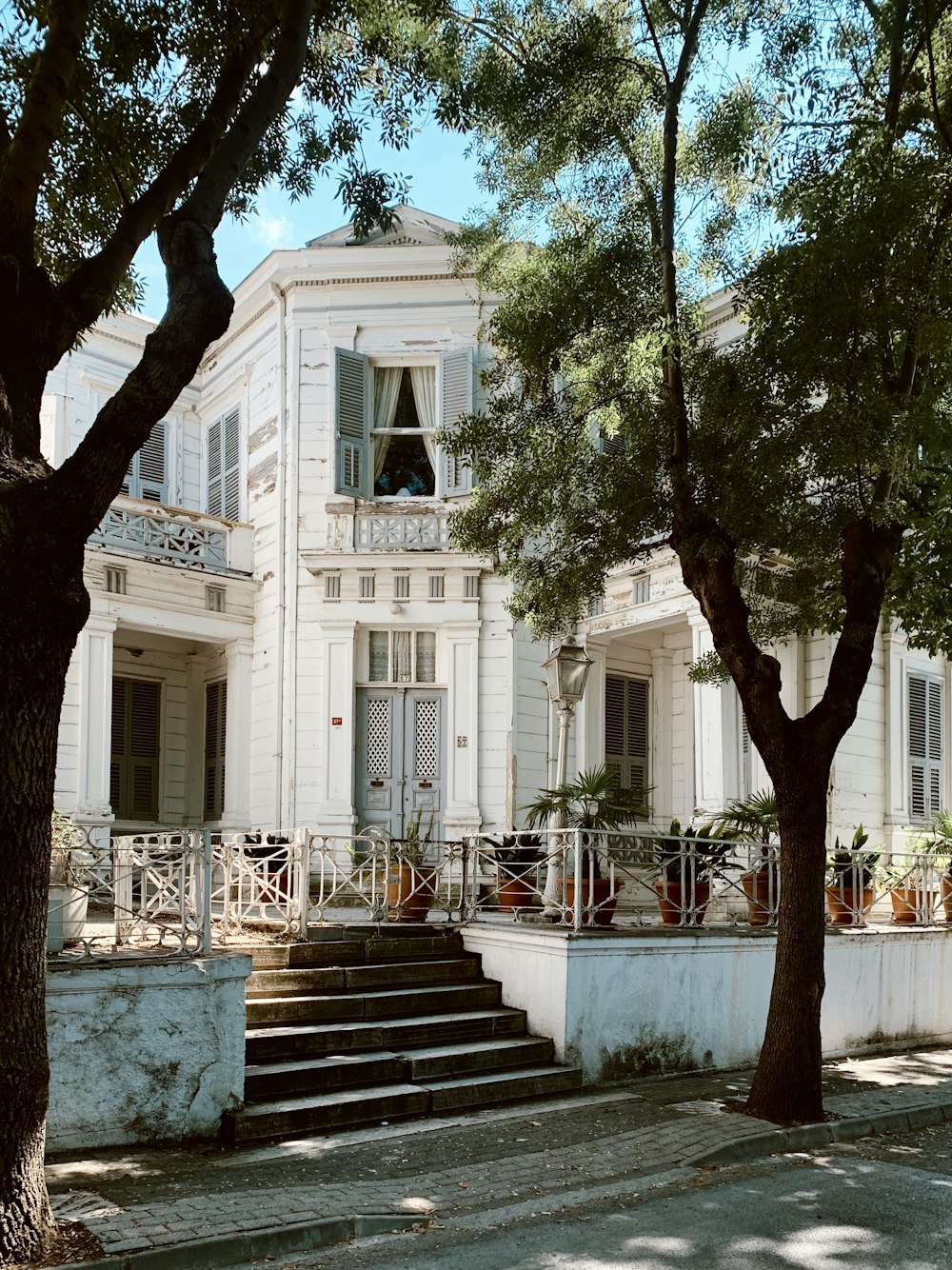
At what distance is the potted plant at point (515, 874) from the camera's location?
11016 millimetres

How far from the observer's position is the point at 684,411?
9.46m

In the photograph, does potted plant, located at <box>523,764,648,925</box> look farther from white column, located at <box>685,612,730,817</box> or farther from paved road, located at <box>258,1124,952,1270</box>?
white column, located at <box>685,612,730,817</box>

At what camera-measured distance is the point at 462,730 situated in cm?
1548

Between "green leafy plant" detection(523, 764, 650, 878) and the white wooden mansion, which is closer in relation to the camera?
"green leafy plant" detection(523, 764, 650, 878)

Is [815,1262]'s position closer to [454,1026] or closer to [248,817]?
[454,1026]

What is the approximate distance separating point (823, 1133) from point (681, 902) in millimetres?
2817

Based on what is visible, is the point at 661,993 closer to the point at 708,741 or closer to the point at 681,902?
the point at 681,902

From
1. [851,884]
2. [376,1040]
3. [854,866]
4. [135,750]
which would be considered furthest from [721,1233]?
[135,750]

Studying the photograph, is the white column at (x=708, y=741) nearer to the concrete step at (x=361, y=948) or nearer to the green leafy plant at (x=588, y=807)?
the green leafy plant at (x=588, y=807)

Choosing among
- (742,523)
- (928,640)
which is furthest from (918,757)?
(742,523)

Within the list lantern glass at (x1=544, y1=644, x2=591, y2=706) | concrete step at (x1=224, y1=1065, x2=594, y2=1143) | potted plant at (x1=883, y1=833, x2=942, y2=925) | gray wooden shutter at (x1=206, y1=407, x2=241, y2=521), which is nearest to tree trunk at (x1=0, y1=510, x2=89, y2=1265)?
concrete step at (x1=224, y1=1065, x2=594, y2=1143)

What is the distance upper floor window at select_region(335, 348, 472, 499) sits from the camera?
16016 mm

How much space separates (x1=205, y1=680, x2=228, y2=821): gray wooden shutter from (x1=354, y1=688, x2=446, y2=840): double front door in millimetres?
2593

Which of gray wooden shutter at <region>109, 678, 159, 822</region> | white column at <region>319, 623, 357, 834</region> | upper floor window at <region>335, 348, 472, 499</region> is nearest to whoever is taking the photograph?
white column at <region>319, 623, 357, 834</region>
